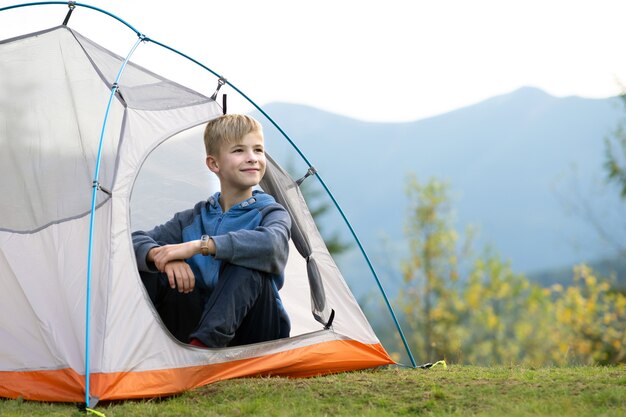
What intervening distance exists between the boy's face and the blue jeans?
48 cm

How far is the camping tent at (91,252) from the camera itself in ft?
11.1

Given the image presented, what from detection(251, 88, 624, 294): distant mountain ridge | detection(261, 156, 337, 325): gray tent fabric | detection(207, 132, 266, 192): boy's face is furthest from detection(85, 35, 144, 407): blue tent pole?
detection(251, 88, 624, 294): distant mountain ridge

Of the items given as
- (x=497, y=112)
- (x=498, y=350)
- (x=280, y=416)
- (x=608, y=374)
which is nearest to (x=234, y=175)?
(x=280, y=416)

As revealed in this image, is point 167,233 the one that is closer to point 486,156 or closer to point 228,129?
point 228,129

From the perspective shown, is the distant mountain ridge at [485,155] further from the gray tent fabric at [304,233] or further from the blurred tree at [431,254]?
the gray tent fabric at [304,233]

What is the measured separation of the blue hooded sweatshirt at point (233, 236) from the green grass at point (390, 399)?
0.54 metres

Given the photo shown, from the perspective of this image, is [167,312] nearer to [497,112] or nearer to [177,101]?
[177,101]

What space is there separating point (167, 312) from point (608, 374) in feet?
6.83

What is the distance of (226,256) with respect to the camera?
3451 mm

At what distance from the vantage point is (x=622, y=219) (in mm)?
15609

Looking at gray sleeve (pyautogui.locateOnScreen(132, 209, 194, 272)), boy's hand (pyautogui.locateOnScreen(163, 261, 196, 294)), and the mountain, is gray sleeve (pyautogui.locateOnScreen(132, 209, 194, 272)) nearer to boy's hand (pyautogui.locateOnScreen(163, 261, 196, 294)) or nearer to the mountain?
boy's hand (pyautogui.locateOnScreen(163, 261, 196, 294))

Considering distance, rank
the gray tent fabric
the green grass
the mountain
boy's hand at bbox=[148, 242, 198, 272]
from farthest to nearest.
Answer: the mountain
the gray tent fabric
boy's hand at bbox=[148, 242, 198, 272]
the green grass

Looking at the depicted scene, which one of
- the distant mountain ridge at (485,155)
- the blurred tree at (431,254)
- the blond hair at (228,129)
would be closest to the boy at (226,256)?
the blond hair at (228,129)

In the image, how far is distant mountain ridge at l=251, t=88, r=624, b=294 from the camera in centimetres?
4009
